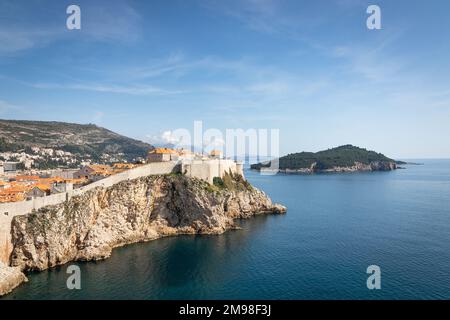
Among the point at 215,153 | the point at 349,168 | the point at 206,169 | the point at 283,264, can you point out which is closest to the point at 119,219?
the point at 206,169

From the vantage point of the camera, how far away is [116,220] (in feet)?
141

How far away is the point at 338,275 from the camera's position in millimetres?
32625

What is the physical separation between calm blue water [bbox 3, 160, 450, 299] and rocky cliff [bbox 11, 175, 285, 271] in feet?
6.58

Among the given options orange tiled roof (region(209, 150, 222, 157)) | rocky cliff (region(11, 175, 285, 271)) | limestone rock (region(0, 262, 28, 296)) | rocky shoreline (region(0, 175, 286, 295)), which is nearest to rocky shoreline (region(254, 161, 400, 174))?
orange tiled roof (region(209, 150, 222, 157))

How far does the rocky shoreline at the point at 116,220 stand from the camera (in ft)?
109

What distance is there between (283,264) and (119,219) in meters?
21.8

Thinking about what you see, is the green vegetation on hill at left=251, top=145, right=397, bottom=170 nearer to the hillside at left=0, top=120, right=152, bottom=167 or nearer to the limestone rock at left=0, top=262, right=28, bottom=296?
the hillside at left=0, top=120, right=152, bottom=167

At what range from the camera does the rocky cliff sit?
33.8 metres

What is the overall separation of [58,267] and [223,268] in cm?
1729

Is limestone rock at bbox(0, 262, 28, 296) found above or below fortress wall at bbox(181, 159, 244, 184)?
below

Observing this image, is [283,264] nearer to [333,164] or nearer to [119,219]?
[119,219]

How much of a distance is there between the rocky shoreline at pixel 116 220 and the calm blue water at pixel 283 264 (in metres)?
1.90

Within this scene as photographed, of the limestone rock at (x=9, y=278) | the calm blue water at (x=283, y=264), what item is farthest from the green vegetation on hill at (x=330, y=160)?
the limestone rock at (x=9, y=278)
